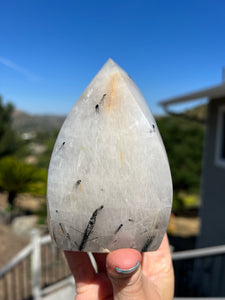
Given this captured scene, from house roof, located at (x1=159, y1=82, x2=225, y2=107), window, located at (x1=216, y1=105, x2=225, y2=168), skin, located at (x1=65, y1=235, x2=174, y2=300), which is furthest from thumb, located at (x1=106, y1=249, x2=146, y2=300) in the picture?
window, located at (x1=216, y1=105, x2=225, y2=168)

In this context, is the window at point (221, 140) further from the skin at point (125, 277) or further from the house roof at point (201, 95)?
the skin at point (125, 277)

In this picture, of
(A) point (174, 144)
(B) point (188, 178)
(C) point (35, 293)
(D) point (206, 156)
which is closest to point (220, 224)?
(D) point (206, 156)

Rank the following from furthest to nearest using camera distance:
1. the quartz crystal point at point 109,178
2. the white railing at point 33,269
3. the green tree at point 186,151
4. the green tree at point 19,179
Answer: the green tree at point 186,151, the green tree at point 19,179, the white railing at point 33,269, the quartz crystal point at point 109,178

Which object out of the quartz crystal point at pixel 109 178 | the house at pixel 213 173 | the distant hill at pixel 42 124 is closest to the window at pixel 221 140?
the house at pixel 213 173

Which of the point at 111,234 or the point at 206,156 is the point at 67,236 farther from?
the point at 206,156

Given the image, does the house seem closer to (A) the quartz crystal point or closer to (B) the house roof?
(B) the house roof

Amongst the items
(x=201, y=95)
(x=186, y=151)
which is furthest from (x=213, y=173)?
(x=186, y=151)
